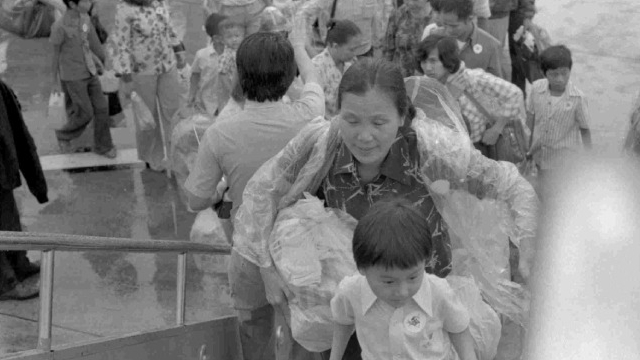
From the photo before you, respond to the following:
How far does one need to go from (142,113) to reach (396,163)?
18.1 feet

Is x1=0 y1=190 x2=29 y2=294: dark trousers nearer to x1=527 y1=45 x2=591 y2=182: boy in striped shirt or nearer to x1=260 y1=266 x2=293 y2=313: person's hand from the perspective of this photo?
x1=260 y1=266 x2=293 y2=313: person's hand

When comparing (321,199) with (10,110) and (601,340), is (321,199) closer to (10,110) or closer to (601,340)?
(601,340)

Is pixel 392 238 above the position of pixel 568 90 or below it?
above

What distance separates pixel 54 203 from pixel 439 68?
3.65 meters

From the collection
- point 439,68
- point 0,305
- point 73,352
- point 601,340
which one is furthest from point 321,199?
point 0,305

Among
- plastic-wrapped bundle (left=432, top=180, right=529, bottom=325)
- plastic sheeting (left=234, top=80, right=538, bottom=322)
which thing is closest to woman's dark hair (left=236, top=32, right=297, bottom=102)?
plastic sheeting (left=234, top=80, right=538, bottom=322)

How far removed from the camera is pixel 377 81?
4.62 metres

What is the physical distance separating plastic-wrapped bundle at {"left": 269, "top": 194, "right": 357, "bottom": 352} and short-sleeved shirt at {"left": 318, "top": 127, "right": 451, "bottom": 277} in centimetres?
8

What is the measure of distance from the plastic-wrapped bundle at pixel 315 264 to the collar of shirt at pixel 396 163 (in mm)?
191

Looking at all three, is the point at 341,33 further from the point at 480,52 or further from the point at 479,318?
the point at 479,318

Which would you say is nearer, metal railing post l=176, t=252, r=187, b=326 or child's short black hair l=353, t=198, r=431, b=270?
child's short black hair l=353, t=198, r=431, b=270

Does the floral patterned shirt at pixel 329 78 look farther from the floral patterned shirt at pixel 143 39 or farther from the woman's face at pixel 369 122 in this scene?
the woman's face at pixel 369 122

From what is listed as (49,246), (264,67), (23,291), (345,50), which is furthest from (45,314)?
(345,50)

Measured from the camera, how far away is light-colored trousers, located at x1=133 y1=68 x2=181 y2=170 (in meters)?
10.1
